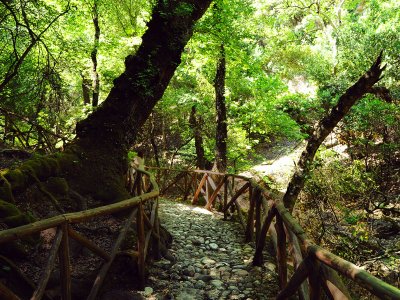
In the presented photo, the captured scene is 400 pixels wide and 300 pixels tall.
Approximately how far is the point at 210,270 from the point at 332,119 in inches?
147

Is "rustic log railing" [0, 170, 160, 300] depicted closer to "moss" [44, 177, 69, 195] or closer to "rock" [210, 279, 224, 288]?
"rock" [210, 279, 224, 288]

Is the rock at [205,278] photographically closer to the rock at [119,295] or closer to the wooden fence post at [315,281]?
the rock at [119,295]

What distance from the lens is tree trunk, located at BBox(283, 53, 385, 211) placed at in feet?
18.8

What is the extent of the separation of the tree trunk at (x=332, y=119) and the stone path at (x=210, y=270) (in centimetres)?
154

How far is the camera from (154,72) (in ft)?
20.2

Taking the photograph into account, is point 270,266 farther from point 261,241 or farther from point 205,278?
point 205,278

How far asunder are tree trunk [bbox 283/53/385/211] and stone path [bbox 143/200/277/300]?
5.06ft

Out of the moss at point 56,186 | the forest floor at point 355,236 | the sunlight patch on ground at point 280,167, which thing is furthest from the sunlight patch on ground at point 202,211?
the moss at point 56,186

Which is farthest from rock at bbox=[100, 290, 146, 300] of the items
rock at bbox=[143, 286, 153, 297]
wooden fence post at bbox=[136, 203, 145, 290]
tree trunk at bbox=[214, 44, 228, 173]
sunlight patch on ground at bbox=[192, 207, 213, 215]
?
tree trunk at bbox=[214, 44, 228, 173]

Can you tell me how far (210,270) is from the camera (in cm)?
470

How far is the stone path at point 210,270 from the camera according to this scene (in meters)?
3.99

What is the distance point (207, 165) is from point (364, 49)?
8414mm

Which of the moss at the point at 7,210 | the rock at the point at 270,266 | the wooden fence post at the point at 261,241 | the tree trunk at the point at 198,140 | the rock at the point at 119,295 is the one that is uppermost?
the tree trunk at the point at 198,140

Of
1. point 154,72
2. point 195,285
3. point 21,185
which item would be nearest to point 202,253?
point 195,285
